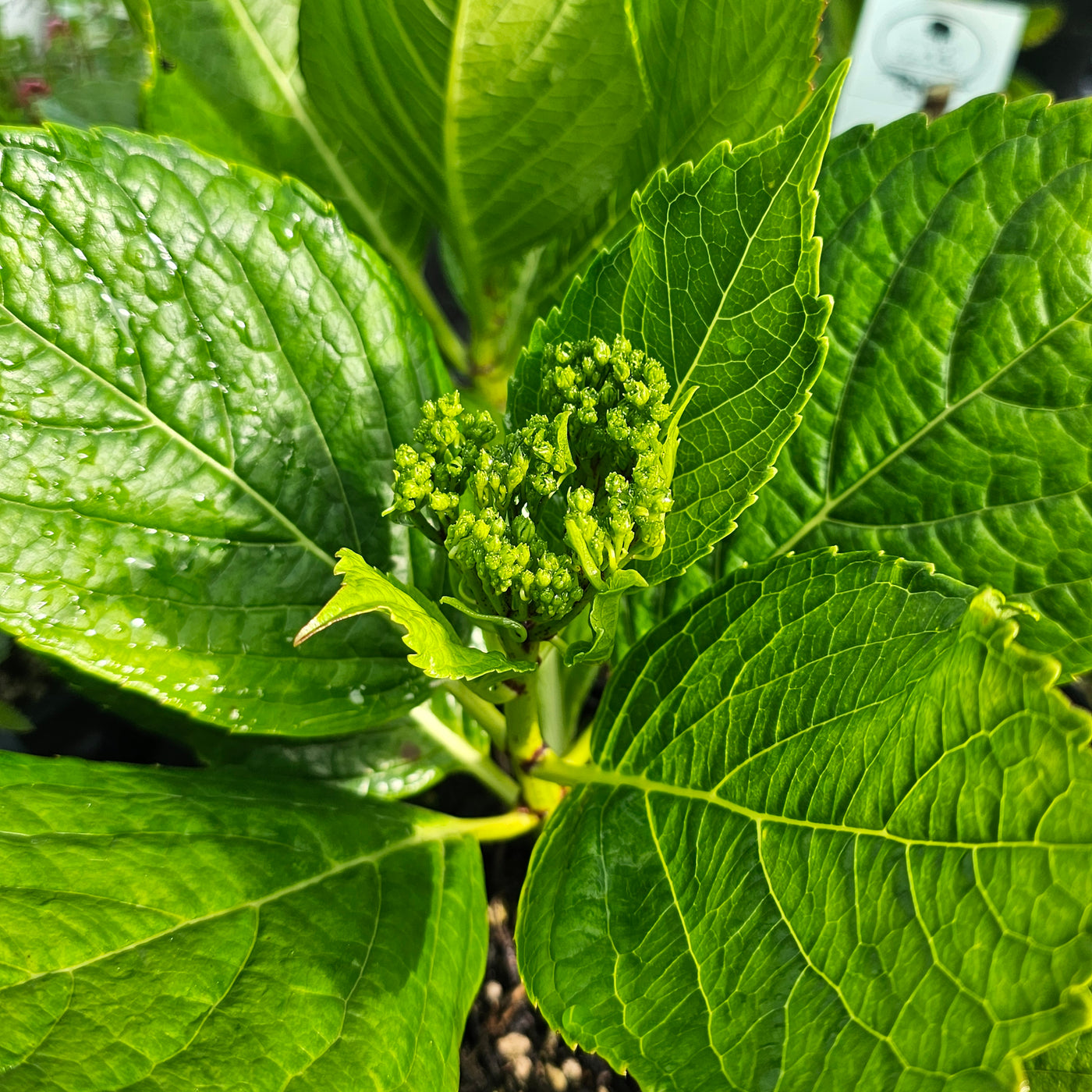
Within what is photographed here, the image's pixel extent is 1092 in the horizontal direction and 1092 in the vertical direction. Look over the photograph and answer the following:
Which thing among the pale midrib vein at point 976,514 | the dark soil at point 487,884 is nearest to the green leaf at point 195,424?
the dark soil at point 487,884

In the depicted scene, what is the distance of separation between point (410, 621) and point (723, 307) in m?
0.28

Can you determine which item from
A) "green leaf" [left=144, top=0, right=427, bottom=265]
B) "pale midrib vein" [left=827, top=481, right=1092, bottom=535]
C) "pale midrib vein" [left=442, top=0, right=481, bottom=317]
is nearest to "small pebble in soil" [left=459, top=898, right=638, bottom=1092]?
"pale midrib vein" [left=827, top=481, right=1092, bottom=535]

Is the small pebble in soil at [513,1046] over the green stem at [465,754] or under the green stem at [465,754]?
under

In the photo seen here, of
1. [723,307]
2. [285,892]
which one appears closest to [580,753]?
[285,892]

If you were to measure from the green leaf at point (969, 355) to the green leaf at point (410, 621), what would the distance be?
1.06 ft

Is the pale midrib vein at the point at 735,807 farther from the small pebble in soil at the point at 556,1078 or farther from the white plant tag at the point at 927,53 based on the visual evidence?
the white plant tag at the point at 927,53

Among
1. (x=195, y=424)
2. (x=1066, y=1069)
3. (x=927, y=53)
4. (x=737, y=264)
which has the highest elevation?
(x=927, y=53)

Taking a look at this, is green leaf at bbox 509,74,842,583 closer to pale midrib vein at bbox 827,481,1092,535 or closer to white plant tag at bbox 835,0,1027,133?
pale midrib vein at bbox 827,481,1092,535

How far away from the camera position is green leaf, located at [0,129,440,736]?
0.56 m

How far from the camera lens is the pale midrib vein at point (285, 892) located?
48 cm

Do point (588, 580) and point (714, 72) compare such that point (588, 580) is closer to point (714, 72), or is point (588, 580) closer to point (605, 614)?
point (605, 614)

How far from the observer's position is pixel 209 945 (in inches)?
20.6

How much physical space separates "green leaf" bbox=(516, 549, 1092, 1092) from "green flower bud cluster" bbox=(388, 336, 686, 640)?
0.12 m

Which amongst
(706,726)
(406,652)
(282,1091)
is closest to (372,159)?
(406,652)
